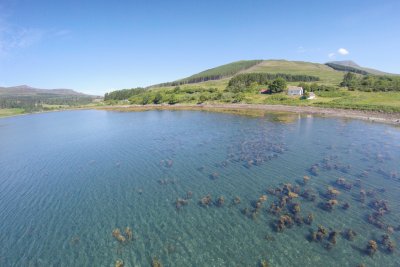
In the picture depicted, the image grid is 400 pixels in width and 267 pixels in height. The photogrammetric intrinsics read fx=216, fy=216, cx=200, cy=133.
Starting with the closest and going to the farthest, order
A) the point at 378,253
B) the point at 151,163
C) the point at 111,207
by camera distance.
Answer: the point at 378,253 → the point at 111,207 → the point at 151,163

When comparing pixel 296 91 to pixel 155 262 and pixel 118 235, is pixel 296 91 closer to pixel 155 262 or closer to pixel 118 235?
pixel 118 235

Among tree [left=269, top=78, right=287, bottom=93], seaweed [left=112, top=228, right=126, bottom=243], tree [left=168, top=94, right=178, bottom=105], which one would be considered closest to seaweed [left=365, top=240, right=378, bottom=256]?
seaweed [left=112, top=228, right=126, bottom=243]

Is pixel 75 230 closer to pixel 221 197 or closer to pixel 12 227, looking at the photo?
pixel 12 227

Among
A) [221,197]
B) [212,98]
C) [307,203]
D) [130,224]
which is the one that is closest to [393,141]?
[307,203]

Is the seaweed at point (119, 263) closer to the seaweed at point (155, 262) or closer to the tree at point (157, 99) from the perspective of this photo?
the seaweed at point (155, 262)

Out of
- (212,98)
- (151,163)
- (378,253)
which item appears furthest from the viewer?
(212,98)

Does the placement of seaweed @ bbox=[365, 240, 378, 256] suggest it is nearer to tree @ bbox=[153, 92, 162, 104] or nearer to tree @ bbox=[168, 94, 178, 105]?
tree @ bbox=[168, 94, 178, 105]

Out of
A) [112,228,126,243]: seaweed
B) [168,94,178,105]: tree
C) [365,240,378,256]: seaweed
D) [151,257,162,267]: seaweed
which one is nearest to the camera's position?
[151,257,162,267]: seaweed

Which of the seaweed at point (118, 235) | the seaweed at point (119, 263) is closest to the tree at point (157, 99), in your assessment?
→ the seaweed at point (118, 235)

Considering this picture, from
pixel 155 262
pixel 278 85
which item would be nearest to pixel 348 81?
pixel 278 85
